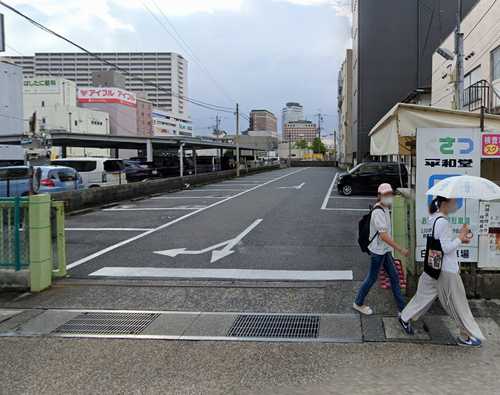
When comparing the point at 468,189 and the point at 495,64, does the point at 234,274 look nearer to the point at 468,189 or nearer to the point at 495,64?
the point at 468,189

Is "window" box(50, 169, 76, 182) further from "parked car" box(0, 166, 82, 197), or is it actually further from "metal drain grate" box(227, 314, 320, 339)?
"metal drain grate" box(227, 314, 320, 339)

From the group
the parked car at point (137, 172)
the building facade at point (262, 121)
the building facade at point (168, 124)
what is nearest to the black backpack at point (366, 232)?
the parked car at point (137, 172)

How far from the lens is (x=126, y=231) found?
1276cm

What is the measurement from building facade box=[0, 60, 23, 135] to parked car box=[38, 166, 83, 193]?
5733cm

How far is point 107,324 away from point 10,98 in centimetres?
7610

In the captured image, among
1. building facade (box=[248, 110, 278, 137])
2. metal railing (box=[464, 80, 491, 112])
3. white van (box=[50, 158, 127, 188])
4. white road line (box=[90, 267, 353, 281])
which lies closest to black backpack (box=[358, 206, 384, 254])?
white road line (box=[90, 267, 353, 281])

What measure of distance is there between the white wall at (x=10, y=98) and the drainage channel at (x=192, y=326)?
71.6 metres

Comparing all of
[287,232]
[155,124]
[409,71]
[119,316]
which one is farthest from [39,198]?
[155,124]

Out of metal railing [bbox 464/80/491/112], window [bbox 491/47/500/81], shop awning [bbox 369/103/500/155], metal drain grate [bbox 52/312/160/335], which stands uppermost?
window [bbox 491/47/500/81]

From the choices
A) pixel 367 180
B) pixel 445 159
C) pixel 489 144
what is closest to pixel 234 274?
pixel 445 159

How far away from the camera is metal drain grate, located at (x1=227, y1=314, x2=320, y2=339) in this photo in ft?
17.9

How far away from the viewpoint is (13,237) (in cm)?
725

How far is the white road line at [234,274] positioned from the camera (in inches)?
312

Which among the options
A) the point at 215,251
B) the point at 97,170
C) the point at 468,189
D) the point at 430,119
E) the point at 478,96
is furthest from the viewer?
the point at 97,170
